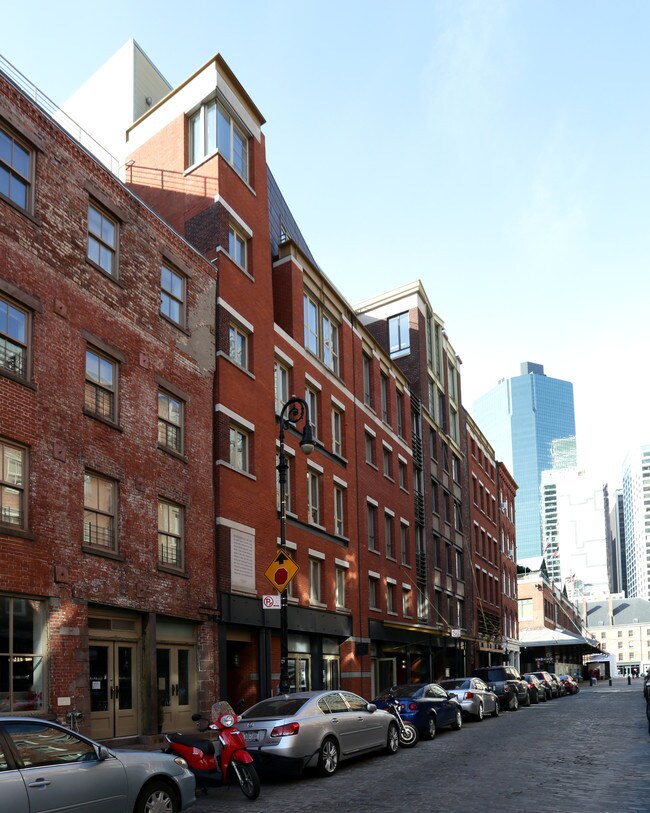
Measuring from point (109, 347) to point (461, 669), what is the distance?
34.6 meters

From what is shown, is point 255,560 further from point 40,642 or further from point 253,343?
point 40,642

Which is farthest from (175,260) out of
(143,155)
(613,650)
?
(613,650)

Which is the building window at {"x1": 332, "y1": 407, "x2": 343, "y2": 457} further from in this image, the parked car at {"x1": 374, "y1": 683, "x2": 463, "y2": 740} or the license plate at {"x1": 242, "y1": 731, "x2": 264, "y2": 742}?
the license plate at {"x1": 242, "y1": 731, "x2": 264, "y2": 742}

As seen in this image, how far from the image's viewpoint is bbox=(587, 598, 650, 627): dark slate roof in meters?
179

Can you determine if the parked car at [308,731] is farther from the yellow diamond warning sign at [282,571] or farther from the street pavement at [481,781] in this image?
the yellow diamond warning sign at [282,571]

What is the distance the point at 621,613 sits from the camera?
181m

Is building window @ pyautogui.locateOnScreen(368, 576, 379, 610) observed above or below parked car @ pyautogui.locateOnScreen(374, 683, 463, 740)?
above

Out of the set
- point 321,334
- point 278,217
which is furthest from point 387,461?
point 278,217

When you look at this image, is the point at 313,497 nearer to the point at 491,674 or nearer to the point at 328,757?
the point at 491,674

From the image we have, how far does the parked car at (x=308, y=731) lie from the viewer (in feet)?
44.6

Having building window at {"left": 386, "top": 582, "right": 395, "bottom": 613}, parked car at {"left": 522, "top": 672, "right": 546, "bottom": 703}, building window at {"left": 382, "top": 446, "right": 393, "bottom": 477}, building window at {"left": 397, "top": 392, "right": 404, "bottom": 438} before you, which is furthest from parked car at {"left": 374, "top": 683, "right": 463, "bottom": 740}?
building window at {"left": 397, "top": 392, "right": 404, "bottom": 438}

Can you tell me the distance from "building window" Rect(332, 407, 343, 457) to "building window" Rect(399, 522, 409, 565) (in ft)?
25.7

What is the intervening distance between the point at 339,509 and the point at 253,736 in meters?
18.3

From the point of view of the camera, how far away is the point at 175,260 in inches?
867
